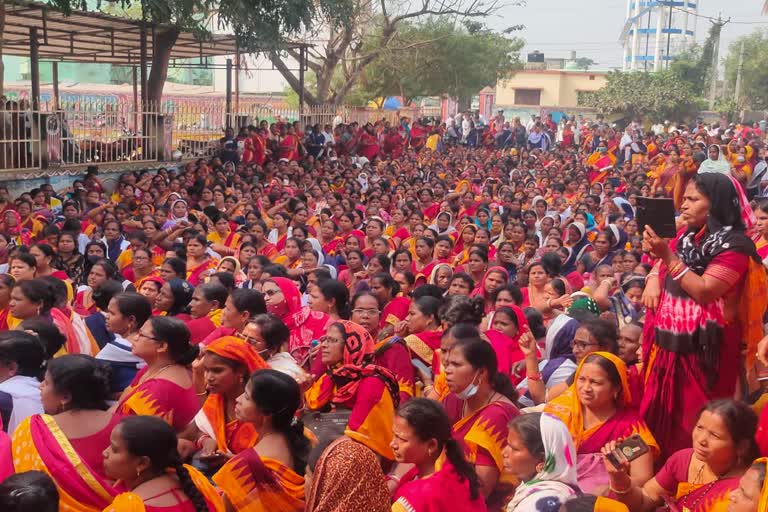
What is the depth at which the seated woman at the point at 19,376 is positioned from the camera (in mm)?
3770

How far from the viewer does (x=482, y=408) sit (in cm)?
365

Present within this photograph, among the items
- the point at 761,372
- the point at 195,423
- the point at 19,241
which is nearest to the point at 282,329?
the point at 195,423

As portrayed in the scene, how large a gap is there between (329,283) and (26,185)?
7702 mm

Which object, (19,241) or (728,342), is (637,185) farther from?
(728,342)

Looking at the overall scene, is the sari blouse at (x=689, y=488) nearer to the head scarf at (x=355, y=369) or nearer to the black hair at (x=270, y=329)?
the head scarf at (x=355, y=369)

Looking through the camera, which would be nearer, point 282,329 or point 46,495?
point 46,495

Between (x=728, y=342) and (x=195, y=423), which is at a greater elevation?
(x=728, y=342)

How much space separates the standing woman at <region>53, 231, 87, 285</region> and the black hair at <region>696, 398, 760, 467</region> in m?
5.80

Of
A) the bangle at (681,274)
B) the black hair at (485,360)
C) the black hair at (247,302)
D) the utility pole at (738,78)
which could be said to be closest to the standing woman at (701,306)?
the bangle at (681,274)

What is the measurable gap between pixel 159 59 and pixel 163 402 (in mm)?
13507

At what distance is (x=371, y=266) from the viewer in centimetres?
753

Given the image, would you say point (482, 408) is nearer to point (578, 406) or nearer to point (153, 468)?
point (578, 406)

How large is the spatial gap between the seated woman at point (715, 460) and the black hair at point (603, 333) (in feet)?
3.85

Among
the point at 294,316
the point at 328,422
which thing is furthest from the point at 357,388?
the point at 294,316
